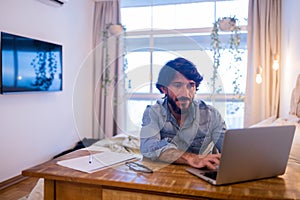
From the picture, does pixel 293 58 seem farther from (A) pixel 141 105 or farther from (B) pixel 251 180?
(B) pixel 251 180

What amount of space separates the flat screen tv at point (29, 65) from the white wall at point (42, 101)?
0.38 feet

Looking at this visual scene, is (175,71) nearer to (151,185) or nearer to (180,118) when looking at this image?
(180,118)

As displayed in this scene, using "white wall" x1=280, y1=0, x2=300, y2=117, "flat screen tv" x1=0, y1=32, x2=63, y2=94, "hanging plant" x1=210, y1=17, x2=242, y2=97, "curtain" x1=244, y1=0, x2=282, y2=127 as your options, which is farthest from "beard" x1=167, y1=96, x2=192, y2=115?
"curtain" x1=244, y1=0, x2=282, y2=127

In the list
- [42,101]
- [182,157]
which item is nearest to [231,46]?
[42,101]

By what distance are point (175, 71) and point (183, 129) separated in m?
0.30

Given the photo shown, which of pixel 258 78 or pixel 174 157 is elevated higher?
pixel 258 78

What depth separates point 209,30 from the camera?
4242 millimetres

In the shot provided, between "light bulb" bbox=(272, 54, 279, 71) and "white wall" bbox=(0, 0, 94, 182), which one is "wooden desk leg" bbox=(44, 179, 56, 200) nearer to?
"white wall" bbox=(0, 0, 94, 182)

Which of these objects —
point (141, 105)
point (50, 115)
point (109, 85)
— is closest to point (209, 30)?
point (109, 85)

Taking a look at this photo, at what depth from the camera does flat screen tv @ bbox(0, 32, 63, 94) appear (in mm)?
2815

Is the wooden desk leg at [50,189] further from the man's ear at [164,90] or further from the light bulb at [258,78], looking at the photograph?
the light bulb at [258,78]


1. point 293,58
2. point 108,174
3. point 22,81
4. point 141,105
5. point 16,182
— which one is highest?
point 293,58

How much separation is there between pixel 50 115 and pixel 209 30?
105 inches

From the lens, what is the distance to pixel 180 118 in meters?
1.41
